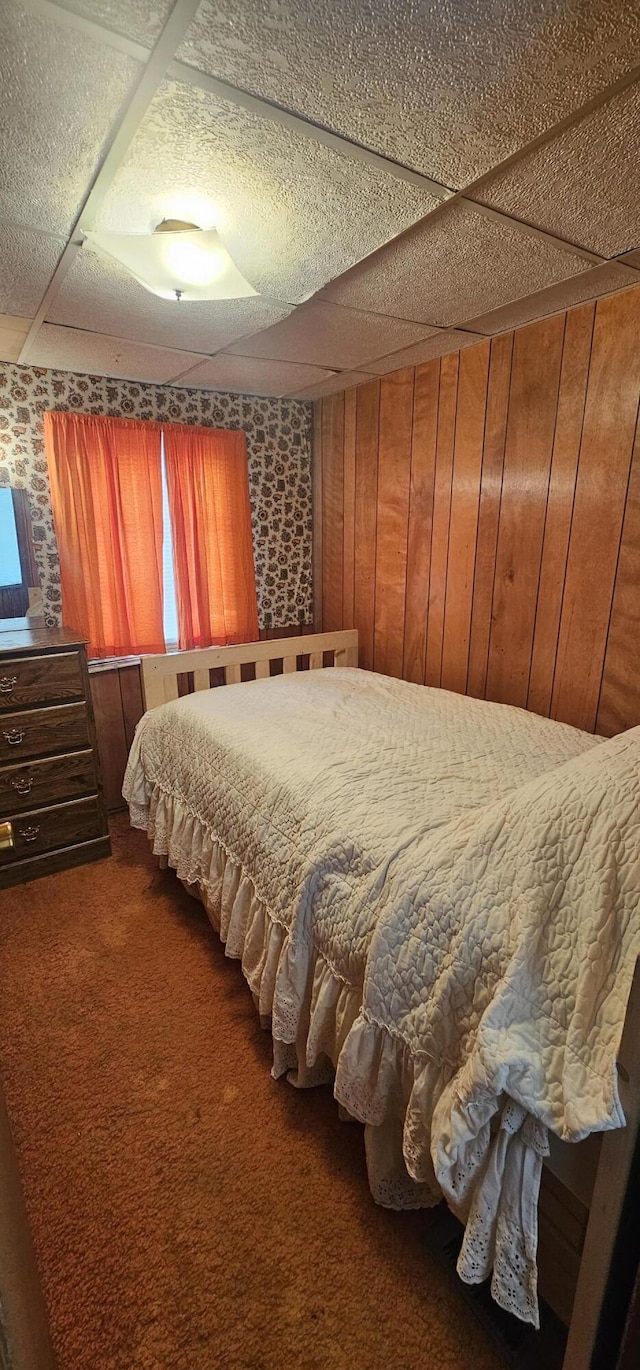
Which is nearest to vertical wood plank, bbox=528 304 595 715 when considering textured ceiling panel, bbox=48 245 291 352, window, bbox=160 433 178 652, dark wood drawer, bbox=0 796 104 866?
textured ceiling panel, bbox=48 245 291 352

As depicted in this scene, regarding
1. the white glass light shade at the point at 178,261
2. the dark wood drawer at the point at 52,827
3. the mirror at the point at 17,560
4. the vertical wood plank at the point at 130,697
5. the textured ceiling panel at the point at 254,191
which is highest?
the textured ceiling panel at the point at 254,191

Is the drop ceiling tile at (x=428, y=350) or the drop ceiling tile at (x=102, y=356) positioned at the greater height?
the drop ceiling tile at (x=428, y=350)

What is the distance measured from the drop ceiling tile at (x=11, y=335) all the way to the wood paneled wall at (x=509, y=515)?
5.16ft

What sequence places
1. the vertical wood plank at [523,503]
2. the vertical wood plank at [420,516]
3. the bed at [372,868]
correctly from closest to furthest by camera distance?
the bed at [372,868]
the vertical wood plank at [523,503]
the vertical wood plank at [420,516]

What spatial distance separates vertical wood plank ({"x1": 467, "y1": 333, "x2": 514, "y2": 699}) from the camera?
225cm

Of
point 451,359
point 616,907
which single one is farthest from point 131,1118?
point 451,359

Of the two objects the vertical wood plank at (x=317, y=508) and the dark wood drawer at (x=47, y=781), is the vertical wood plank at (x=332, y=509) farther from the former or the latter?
the dark wood drawer at (x=47, y=781)

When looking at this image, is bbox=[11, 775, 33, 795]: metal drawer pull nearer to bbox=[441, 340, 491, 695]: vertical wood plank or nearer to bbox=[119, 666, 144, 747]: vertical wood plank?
bbox=[119, 666, 144, 747]: vertical wood plank

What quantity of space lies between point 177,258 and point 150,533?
1676mm

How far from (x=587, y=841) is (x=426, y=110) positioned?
1.31 metres

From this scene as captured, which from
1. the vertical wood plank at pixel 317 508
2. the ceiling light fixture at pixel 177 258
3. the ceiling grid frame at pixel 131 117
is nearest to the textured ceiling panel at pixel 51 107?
the ceiling grid frame at pixel 131 117

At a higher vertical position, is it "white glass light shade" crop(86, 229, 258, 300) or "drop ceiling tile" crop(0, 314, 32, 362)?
"drop ceiling tile" crop(0, 314, 32, 362)

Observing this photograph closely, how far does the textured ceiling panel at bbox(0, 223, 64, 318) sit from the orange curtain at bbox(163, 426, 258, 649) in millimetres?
1097

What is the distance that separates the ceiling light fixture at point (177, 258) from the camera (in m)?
1.32
